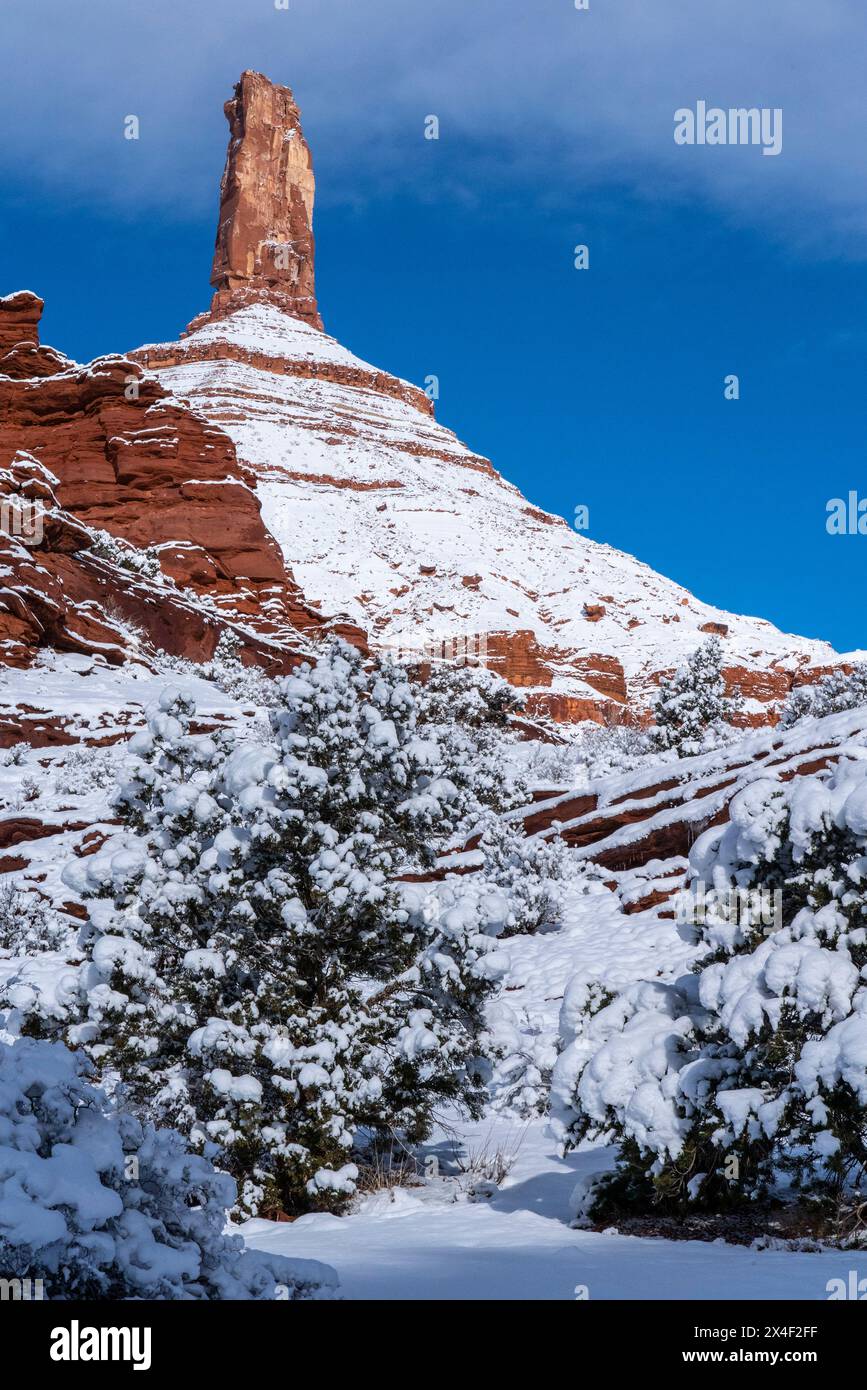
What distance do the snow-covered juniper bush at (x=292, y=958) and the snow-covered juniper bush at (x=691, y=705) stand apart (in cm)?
2081

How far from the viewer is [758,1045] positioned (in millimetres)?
5344

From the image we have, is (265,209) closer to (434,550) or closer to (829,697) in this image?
(434,550)

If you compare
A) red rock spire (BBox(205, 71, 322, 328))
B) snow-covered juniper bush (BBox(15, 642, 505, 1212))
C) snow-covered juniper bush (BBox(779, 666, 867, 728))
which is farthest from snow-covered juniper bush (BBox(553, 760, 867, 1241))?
red rock spire (BBox(205, 71, 322, 328))

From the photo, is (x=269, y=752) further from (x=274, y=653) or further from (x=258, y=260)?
(x=258, y=260)

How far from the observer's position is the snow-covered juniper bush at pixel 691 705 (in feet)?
97.0

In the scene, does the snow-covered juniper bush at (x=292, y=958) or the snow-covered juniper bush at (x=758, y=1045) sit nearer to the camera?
the snow-covered juniper bush at (x=758, y=1045)

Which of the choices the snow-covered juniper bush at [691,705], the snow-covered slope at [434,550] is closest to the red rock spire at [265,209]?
the snow-covered slope at [434,550]

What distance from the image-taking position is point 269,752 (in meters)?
8.23

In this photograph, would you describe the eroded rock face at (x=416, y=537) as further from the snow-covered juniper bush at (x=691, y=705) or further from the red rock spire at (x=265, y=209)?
the snow-covered juniper bush at (x=691, y=705)

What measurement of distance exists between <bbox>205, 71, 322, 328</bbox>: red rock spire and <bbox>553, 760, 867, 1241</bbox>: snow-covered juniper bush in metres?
146

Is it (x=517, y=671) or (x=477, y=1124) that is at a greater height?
(x=517, y=671)

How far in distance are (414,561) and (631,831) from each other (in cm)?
6513

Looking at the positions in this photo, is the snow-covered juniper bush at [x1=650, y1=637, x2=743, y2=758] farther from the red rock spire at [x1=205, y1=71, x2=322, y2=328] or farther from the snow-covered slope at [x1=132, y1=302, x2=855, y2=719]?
the red rock spire at [x1=205, y1=71, x2=322, y2=328]
